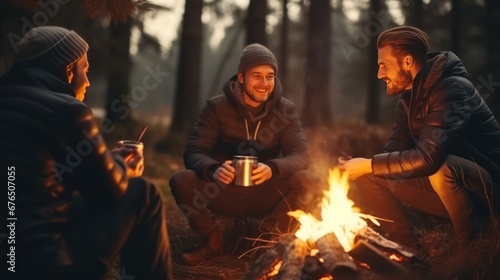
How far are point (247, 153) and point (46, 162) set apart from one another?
9.29 ft

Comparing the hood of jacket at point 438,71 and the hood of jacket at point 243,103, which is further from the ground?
the hood of jacket at point 438,71

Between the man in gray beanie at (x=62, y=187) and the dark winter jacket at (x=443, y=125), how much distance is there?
7.39 ft

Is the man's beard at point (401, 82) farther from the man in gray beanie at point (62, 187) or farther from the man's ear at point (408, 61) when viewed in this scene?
the man in gray beanie at point (62, 187)

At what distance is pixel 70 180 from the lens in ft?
9.64

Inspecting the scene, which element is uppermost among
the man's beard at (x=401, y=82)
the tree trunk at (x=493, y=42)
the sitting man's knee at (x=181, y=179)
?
the tree trunk at (x=493, y=42)

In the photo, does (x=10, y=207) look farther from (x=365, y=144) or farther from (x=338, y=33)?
(x=338, y=33)

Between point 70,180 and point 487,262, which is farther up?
point 70,180

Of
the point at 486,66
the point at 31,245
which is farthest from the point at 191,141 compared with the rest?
the point at 486,66

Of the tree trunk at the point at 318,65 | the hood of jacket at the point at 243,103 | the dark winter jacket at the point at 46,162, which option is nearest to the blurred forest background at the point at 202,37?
the tree trunk at the point at 318,65

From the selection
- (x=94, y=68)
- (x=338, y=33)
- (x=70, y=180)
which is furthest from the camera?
(x=338, y=33)

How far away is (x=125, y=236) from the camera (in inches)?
118

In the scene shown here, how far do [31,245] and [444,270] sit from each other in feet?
9.79

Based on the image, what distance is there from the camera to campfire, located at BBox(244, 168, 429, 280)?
11.7 feet

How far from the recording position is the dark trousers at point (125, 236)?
2.86 meters
